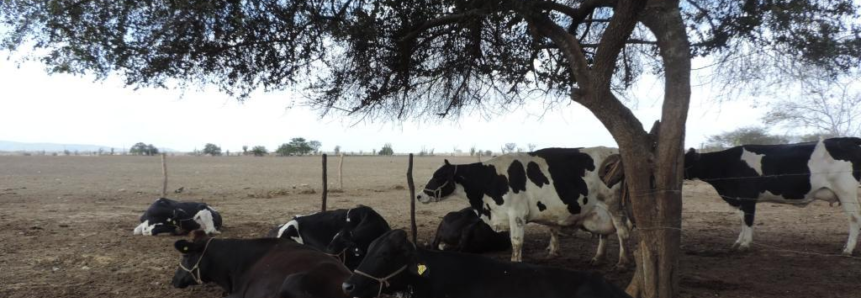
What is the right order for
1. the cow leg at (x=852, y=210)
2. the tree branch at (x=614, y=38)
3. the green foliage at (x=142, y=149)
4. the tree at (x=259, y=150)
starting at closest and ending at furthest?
the tree branch at (x=614, y=38) < the cow leg at (x=852, y=210) < the tree at (x=259, y=150) < the green foliage at (x=142, y=149)

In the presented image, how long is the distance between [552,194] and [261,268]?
206 inches

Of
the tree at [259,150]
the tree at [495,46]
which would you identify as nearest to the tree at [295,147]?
the tree at [259,150]

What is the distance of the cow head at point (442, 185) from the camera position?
10.2 m

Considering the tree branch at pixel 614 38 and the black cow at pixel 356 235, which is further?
the black cow at pixel 356 235

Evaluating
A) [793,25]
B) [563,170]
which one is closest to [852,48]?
[793,25]

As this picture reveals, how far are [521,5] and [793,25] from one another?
9.92 ft

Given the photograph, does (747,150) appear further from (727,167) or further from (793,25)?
(793,25)

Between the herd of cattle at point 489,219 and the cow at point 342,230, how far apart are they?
2 centimetres

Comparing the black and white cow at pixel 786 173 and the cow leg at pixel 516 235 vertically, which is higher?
the black and white cow at pixel 786 173

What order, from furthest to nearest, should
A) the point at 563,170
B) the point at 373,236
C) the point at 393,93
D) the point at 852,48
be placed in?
the point at 393,93
the point at 563,170
the point at 373,236
the point at 852,48

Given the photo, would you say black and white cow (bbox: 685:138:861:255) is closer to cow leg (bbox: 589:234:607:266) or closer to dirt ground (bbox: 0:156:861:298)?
dirt ground (bbox: 0:156:861:298)

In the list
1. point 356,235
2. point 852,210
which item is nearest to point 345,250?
point 356,235

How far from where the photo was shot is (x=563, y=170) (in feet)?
31.0

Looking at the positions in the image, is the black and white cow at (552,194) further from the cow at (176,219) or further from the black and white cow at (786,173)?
the cow at (176,219)
